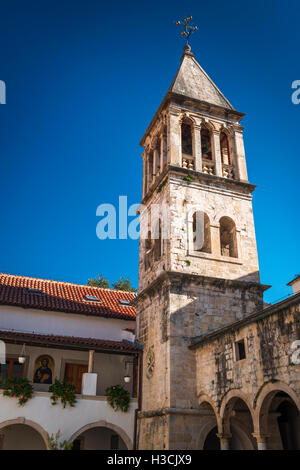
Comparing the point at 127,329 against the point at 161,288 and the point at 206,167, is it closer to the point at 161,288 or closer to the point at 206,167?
the point at 161,288

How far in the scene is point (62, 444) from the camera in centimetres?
1430

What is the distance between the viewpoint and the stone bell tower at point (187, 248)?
46.4ft

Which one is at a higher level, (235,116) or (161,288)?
(235,116)

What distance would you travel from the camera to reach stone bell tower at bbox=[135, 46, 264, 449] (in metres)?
14.1

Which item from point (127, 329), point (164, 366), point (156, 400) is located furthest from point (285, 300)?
point (127, 329)

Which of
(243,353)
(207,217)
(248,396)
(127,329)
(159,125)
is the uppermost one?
(159,125)

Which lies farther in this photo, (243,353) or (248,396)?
(243,353)

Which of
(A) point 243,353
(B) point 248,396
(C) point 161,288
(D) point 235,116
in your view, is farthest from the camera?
(D) point 235,116

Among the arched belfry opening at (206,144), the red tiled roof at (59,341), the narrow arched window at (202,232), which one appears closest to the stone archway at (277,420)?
the red tiled roof at (59,341)

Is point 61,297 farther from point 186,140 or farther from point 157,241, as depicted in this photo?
point 186,140

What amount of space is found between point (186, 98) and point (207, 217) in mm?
6323

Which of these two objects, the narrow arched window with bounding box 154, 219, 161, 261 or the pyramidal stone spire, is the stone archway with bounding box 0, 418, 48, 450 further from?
the pyramidal stone spire

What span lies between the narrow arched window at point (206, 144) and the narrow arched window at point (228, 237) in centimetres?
426

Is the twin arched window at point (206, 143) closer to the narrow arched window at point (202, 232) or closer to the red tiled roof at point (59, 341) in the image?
the narrow arched window at point (202, 232)
